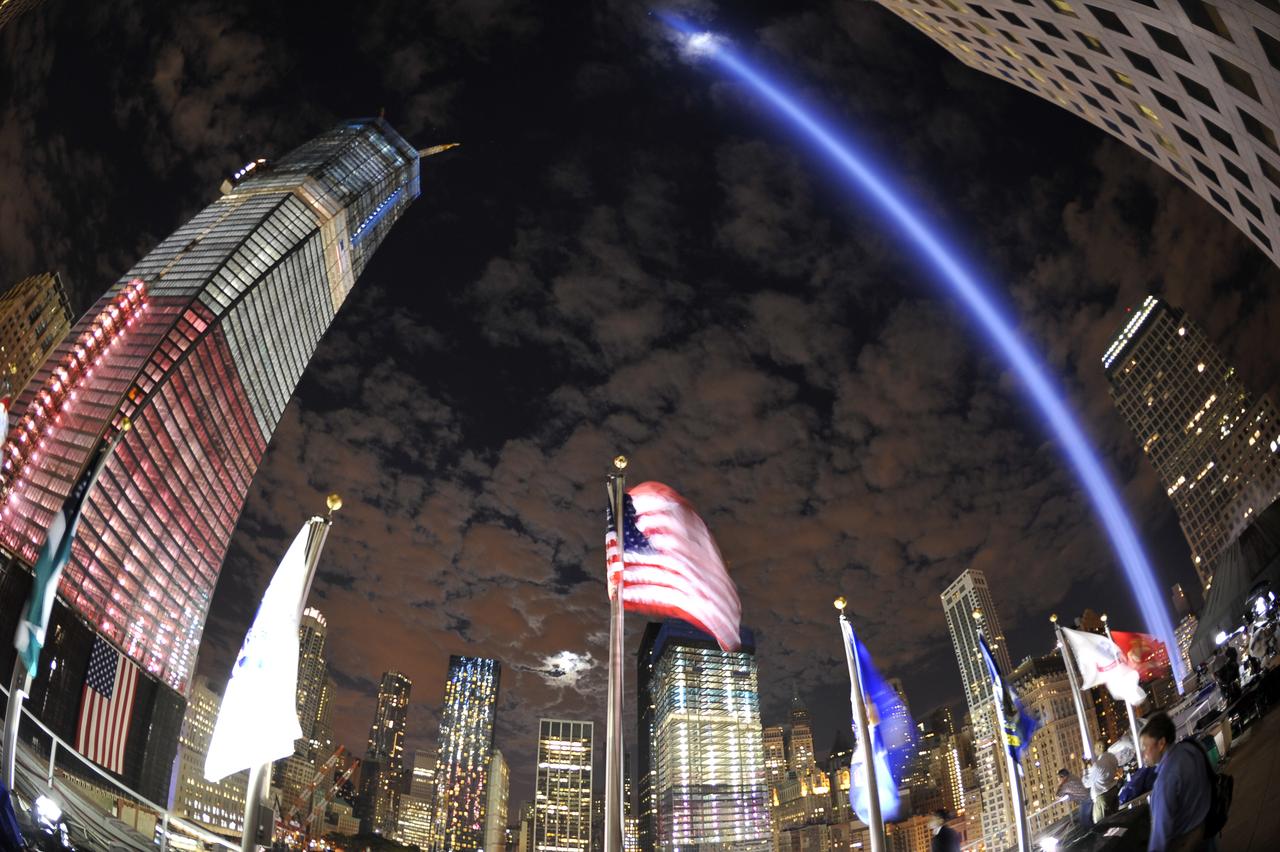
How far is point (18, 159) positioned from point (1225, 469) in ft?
585

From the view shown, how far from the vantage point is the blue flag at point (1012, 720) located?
18.3 meters

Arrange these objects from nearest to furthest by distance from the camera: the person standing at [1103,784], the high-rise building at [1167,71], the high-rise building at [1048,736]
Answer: the person standing at [1103,784] < the high-rise building at [1167,71] < the high-rise building at [1048,736]

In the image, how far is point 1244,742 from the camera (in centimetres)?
1315

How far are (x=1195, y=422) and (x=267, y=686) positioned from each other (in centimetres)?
17569

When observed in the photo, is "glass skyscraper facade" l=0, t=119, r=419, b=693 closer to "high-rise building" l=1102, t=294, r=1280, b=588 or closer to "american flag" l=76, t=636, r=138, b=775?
"american flag" l=76, t=636, r=138, b=775

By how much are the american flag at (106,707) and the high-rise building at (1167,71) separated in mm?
109471

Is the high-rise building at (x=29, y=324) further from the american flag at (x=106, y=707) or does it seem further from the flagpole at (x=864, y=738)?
the flagpole at (x=864, y=738)

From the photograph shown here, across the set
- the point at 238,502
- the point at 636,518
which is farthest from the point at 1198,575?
the point at 238,502

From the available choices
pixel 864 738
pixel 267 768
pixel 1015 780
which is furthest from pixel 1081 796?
pixel 267 768

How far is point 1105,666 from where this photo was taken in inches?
922

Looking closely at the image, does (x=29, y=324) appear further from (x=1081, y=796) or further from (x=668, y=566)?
(x=1081, y=796)

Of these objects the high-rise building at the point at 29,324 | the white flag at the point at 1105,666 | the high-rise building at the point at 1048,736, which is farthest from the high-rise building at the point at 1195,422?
the high-rise building at the point at 29,324

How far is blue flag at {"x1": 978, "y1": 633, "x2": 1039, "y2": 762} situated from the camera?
60.0ft

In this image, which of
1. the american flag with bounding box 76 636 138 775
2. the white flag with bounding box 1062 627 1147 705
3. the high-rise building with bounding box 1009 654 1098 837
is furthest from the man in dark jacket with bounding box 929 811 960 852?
the high-rise building with bounding box 1009 654 1098 837
